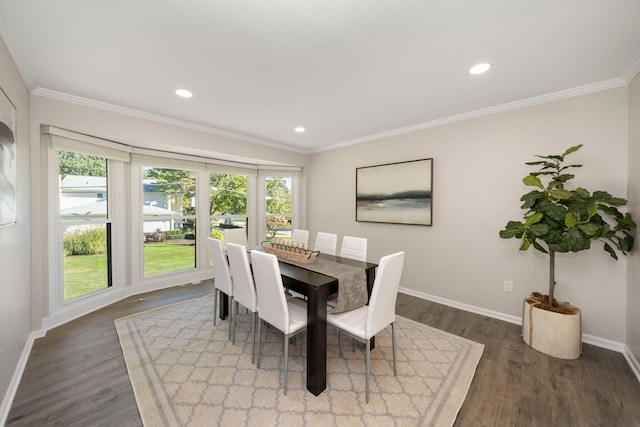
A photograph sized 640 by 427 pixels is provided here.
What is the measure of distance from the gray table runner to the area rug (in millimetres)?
524

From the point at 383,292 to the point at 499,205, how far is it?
80.3 inches

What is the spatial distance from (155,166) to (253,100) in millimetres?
2019

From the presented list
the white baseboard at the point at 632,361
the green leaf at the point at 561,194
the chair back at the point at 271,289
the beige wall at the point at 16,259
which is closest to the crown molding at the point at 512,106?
the green leaf at the point at 561,194

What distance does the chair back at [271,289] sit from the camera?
1726mm

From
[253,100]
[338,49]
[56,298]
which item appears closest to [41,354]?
[56,298]

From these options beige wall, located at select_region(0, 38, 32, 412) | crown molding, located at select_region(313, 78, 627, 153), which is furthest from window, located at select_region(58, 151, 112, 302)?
crown molding, located at select_region(313, 78, 627, 153)

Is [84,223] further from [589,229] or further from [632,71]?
[632,71]

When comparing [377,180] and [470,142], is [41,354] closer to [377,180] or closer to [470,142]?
[377,180]

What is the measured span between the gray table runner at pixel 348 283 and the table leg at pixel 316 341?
0.22m

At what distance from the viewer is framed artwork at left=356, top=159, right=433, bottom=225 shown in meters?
3.37

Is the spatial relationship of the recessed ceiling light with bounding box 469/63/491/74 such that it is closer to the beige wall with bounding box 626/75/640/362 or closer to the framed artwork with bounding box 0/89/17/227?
the beige wall with bounding box 626/75/640/362

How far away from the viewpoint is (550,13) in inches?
56.3

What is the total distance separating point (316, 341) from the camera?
68.3 inches

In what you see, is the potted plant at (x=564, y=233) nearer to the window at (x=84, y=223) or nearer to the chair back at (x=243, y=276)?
the chair back at (x=243, y=276)
